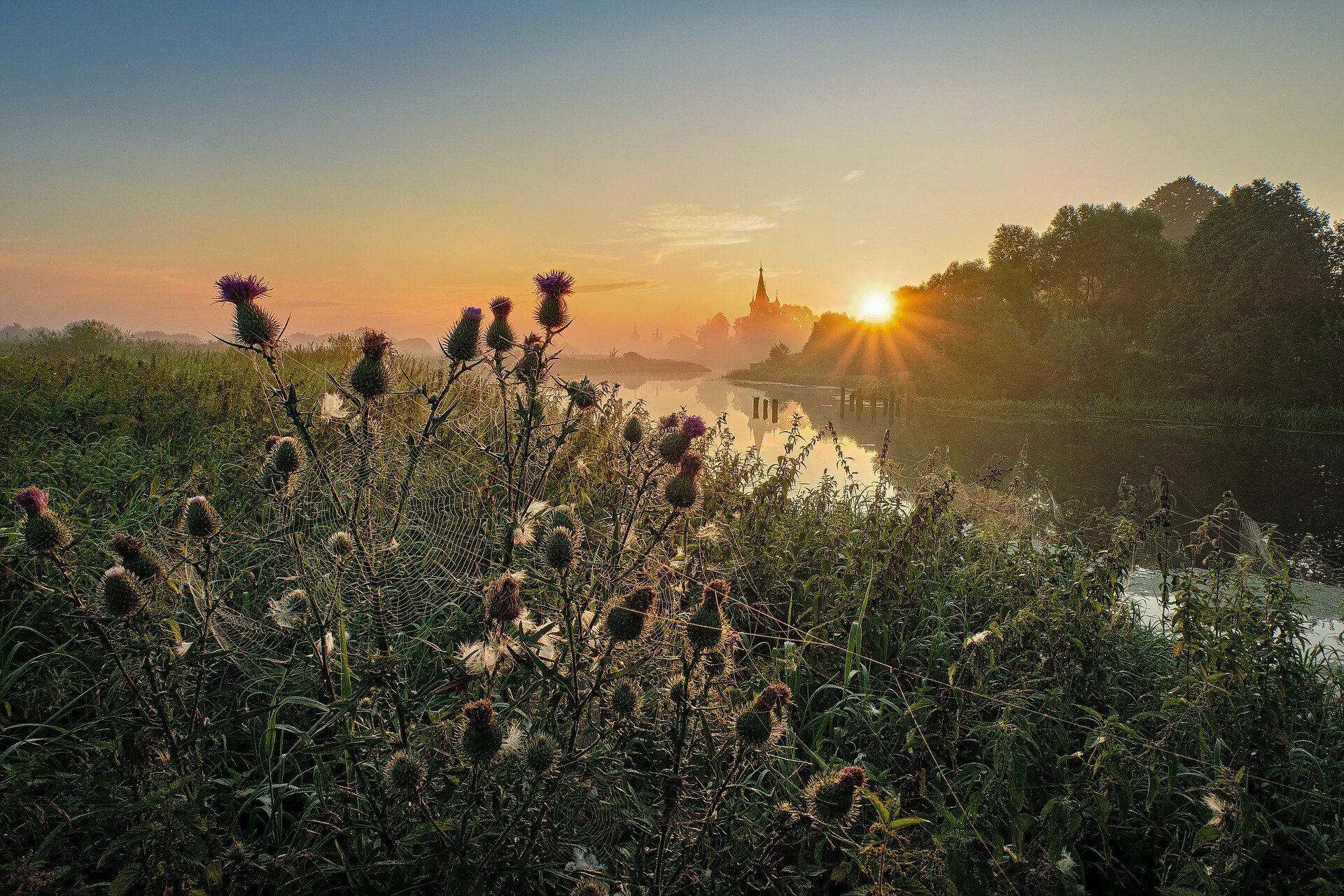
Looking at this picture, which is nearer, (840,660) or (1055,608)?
(1055,608)

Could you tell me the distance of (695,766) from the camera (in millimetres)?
1530

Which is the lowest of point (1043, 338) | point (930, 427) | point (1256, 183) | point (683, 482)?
point (930, 427)

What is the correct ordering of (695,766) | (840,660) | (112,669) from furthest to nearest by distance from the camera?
(840,660) < (112,669) < (695,766)

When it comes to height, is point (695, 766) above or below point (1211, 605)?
above

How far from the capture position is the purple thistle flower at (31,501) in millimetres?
1563

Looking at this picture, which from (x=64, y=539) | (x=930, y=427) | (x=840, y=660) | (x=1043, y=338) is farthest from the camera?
(x=1043, y=338)

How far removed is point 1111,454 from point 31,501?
22.5 metres

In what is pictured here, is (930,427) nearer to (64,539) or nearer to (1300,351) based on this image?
(1300,351)

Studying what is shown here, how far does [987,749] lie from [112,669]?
3.32m

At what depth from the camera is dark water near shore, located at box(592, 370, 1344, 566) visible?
39.2ft

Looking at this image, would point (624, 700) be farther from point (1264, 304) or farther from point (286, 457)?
point (1264, 304)

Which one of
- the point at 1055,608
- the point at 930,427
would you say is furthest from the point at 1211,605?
the point at 930,427

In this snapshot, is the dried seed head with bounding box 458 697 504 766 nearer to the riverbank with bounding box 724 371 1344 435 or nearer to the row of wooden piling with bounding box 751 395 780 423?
the row of wooden piling with bounding box 751 395 780 423

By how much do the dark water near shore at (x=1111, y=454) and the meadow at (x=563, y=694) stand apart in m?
3.22
